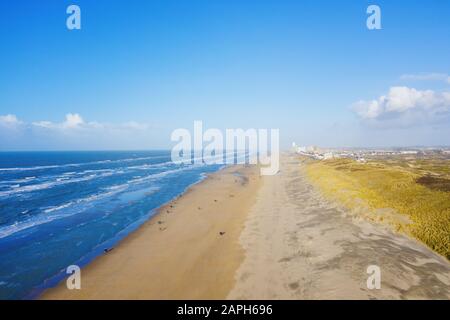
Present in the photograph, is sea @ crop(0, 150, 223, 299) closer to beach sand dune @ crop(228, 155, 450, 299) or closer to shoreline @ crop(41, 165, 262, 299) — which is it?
shoreline @ crop(41, 165, 262, 299)

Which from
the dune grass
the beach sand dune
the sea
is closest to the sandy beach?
the beach sand dune

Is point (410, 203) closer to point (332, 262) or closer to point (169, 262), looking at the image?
point (332, 262)

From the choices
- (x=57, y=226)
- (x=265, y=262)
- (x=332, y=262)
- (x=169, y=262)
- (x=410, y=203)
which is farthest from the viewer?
(x=410, y=203)

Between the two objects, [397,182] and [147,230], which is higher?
[397,182]

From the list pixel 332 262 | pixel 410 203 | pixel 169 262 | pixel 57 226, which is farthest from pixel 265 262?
pixel 57 226

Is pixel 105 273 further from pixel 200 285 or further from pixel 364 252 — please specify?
pixel 364 252

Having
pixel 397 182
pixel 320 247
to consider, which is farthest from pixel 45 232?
pixel 397 182
